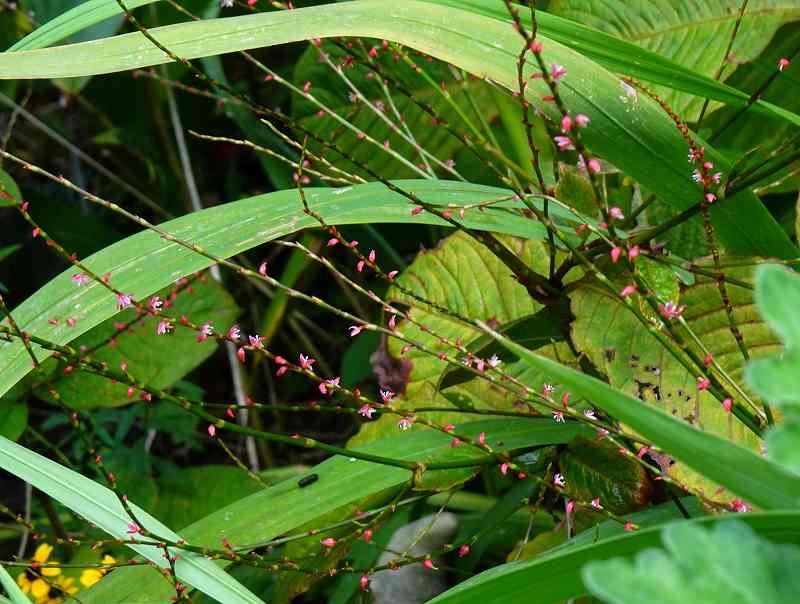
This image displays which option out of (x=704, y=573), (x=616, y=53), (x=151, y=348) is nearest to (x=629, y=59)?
(x=616, y=53)

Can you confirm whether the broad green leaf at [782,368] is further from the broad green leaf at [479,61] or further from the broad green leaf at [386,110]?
the broad green leaf at [386,110]

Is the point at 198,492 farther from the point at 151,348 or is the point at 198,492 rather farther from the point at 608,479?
the point at 608,479

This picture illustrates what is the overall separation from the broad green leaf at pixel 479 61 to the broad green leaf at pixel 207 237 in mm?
126

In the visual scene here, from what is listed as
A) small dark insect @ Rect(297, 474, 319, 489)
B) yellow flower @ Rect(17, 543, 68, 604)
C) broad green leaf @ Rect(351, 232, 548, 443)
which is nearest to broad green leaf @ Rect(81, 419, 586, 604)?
small dark insect @ Rect(297, 474, 319, 489)

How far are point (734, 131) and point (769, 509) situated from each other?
84 cm

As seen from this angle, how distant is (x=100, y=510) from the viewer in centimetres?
82

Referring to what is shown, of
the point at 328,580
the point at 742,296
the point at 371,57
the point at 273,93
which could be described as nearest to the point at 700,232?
the point at 742,296

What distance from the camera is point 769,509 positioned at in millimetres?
549

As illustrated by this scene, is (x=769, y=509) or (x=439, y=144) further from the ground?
(x=439, y=144)

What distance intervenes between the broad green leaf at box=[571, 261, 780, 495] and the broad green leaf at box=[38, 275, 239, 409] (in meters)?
0.62

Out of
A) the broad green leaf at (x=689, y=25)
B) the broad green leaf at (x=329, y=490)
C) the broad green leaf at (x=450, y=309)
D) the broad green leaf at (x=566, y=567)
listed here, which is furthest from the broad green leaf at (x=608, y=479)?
the broad green leaf at (x=689, y=25)

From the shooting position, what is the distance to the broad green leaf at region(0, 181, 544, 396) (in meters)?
0.89

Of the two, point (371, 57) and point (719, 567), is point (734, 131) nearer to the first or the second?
point (371, 57)

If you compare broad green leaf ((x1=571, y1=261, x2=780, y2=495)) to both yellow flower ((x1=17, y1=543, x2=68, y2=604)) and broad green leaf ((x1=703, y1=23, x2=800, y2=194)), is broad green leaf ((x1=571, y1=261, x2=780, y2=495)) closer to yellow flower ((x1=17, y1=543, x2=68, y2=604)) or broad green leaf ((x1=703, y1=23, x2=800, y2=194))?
broad green leaf ((x1=703, y1=23, x2=800, y2=194))
